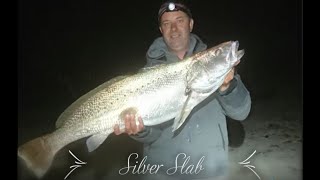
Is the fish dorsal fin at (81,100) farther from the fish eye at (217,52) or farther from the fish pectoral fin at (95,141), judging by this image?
the fish eye at (217,52)

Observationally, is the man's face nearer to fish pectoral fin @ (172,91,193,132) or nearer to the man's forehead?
the man's forehead

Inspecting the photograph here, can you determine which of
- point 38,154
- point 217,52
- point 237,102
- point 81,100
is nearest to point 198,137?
point 237,102

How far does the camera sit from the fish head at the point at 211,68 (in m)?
2.28

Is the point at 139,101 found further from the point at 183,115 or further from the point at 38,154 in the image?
the point at 38,154

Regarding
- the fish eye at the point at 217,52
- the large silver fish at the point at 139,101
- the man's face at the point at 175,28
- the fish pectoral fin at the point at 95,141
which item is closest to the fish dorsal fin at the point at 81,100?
the large silver fish at the point at 139,101

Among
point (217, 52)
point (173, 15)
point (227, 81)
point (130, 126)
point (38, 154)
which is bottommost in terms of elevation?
point (38, 154)

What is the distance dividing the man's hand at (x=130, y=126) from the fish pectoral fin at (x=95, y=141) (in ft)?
0.16

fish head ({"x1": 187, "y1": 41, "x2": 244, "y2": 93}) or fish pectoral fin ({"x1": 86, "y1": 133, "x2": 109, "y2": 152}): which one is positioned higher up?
fish head ({"x1": 187, "y1": 41, "x2": 244, "y2": 93})

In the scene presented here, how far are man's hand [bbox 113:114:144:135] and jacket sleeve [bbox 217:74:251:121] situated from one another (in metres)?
0.32

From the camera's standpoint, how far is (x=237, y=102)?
7.66 feet

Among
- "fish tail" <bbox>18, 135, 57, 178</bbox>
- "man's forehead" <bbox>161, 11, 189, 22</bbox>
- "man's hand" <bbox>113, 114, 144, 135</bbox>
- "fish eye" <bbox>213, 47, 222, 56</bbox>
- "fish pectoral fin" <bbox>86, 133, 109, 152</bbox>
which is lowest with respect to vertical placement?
"fish tail" <bbox>18, 135, 57, 178</bbox>

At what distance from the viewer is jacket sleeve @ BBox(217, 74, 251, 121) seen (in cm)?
233

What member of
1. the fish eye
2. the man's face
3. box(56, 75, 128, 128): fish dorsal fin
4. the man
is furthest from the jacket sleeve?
box(56, 75, 128, 128): fish dorsal fin

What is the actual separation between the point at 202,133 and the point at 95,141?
41 cm
